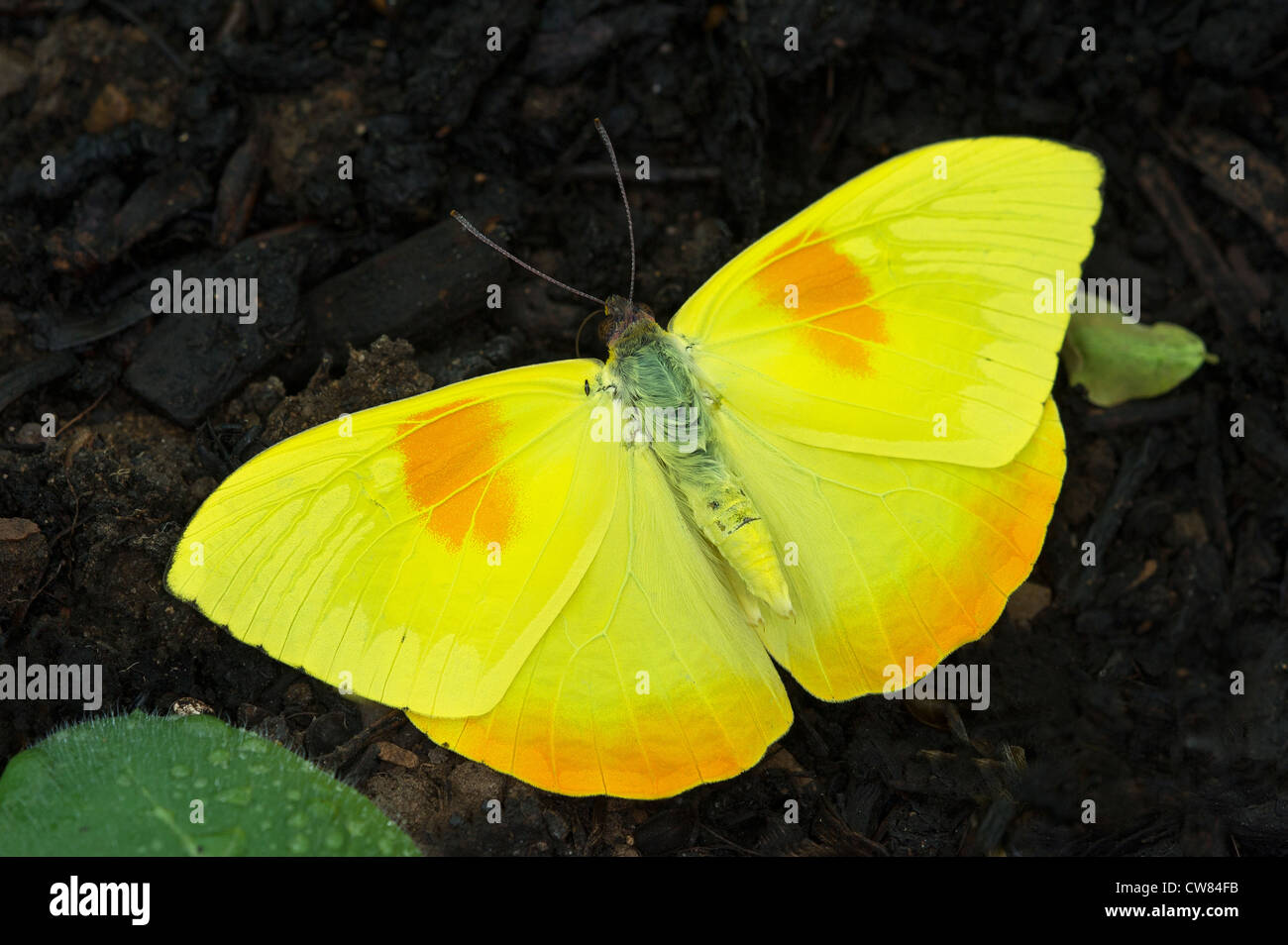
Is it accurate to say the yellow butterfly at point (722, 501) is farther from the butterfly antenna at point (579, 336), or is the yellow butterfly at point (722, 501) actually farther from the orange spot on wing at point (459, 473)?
the butterfly antenna at point (579, 336)

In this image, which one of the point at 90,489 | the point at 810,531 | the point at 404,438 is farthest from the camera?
the point at 90,489

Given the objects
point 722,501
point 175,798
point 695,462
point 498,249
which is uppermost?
point 498,249

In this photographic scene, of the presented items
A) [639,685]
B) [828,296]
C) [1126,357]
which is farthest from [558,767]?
[1126,357]

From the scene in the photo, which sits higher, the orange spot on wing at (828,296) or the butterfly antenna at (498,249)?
the butterfly antenna at (498,249)

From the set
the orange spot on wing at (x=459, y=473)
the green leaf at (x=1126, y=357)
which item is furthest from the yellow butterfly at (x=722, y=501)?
the green leaf at (x=1126, y=357)

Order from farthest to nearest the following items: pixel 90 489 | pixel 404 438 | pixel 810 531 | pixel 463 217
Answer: pixel 463 217, pixel 90 489, pixel 810 531, pixel 404 438

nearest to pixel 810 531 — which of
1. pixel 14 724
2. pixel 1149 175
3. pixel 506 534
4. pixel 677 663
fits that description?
pixel 677 663

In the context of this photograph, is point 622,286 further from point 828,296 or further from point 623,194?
point 828,296
